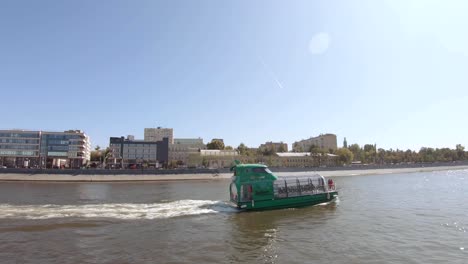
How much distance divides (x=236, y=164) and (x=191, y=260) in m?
23.8

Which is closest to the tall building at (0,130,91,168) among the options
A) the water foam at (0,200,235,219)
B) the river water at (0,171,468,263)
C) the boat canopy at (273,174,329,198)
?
the water foam at (0,200,235,219)

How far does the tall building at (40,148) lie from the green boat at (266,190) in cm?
14990

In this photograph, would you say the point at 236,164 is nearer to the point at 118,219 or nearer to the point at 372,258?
the point at 118,219

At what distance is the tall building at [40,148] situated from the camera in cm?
17262

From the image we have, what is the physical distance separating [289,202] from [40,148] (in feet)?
562

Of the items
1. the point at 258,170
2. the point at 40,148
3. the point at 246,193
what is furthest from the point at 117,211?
the point at 40,148

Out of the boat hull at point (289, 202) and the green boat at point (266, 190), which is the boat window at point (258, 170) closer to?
the green boat at point (266, 190)

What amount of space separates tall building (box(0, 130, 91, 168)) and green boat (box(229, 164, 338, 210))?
150m

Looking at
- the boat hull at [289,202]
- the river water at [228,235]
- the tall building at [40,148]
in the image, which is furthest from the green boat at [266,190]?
the tall building at [40,148]

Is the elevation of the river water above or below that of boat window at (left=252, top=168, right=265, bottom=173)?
below

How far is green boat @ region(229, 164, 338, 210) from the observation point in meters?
39.5

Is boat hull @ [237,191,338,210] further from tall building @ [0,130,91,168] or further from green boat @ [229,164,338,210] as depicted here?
tall building @ [0,130,91,168]

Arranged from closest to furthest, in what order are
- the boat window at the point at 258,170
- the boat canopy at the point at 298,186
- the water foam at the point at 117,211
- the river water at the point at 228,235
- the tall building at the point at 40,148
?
the river water at the point at 228,235 < the water foam at the point at 117,211 < the boat window at the point at 258,170 < the boat canopy at the point at 298,186 < the tall building at the point at 40,148

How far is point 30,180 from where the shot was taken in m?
104
